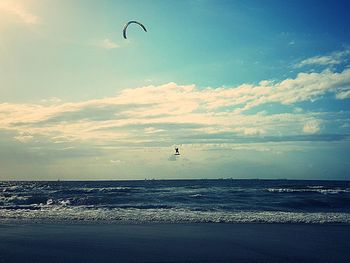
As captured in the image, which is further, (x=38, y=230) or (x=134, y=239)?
(x=38, y=230)

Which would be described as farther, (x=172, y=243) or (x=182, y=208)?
(x=182, y=208)

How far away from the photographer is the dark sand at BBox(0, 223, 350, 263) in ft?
31.8

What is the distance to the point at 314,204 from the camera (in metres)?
30.5

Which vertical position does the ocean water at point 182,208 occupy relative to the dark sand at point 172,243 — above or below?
above

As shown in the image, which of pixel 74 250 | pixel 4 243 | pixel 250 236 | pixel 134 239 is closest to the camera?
pixel 74 250

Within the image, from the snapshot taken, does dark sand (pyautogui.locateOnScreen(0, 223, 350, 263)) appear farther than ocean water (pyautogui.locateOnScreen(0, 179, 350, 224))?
No

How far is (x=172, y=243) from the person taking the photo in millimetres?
11547

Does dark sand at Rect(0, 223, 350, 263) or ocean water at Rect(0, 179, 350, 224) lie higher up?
ocean water at Rect(0, 179, 350, 224)

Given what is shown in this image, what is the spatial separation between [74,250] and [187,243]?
3.43 m

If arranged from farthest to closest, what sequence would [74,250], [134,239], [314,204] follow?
[314,204] → [134,239] → [74,250]

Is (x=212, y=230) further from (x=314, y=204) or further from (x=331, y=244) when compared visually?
(x=314, y=204)

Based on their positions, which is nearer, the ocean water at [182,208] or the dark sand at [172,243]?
the dark sand at [172,243]

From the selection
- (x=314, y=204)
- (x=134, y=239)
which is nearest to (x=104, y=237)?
(x=134, y=239)

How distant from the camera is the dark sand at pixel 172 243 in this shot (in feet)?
31.8
